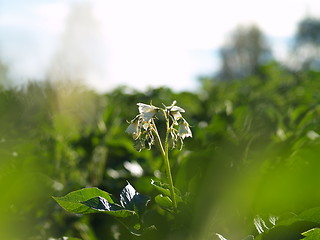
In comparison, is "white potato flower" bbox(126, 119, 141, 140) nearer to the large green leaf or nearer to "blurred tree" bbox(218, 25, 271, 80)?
the large green leaf

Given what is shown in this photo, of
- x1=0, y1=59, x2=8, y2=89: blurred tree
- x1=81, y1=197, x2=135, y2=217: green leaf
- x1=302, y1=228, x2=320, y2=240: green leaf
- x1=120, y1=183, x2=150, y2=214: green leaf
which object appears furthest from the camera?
x1=0, y1=59, x2=8, y2=89: blurred tree

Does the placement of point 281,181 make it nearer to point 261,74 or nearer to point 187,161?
point 187,161

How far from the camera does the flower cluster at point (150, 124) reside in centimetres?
140

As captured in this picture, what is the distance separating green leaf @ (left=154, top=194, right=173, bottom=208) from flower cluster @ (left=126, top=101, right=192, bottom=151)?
0.45 ft

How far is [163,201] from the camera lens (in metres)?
1.41

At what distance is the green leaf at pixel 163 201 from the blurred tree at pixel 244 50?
5255 cm

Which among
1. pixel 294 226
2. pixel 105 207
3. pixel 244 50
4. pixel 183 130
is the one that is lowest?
pixel 244 50

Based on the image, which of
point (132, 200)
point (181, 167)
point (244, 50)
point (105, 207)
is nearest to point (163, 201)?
point (132, 200)

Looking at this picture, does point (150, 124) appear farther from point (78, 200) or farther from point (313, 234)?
point (313, 234)

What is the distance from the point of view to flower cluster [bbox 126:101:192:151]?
1.40 m

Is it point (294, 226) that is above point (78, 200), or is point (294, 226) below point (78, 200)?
below

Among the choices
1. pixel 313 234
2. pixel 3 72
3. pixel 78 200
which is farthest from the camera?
pixel 3 72

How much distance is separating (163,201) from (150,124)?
0.21 m

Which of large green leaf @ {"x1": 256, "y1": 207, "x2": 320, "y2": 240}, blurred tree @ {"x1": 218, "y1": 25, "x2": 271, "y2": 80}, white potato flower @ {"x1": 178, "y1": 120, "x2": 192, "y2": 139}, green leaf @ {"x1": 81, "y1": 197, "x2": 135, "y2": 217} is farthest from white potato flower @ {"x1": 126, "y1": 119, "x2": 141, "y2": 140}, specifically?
blurred tree @ {"x1": 218, "y1": 25, "x2": 271, "y2": 80}
